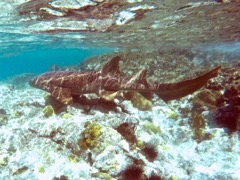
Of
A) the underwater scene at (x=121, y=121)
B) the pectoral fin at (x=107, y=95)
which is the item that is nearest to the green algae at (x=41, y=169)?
the underwater scene at (x=121, y=121)

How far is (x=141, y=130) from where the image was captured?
6.73 metres

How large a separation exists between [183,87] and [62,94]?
4.32 metres

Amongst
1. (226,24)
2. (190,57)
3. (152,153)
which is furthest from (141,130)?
(190,57)

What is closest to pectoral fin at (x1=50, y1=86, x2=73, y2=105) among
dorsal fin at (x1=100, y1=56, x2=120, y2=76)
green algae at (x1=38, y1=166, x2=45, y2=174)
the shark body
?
the shark body

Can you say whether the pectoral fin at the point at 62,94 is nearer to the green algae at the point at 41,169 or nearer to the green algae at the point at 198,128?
the green algae at the point at 41,169

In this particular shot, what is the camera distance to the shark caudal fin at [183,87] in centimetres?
535

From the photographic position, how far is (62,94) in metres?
7.55

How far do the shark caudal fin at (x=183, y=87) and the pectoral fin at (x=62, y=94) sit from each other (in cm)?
329

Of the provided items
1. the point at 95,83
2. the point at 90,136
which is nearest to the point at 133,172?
the point at 90,136

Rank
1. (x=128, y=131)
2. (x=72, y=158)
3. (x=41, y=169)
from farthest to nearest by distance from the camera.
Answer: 1. (x=128, y=131)
2. (x=72, y=158)
3. (x=41, y=169)

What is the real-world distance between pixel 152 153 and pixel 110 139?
1385 millimetres

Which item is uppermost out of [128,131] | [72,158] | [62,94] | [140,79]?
[140,79]

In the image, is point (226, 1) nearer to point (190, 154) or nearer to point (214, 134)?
point (214, 134)

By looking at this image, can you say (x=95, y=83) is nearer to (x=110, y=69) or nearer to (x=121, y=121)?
(x=110, y=69)
